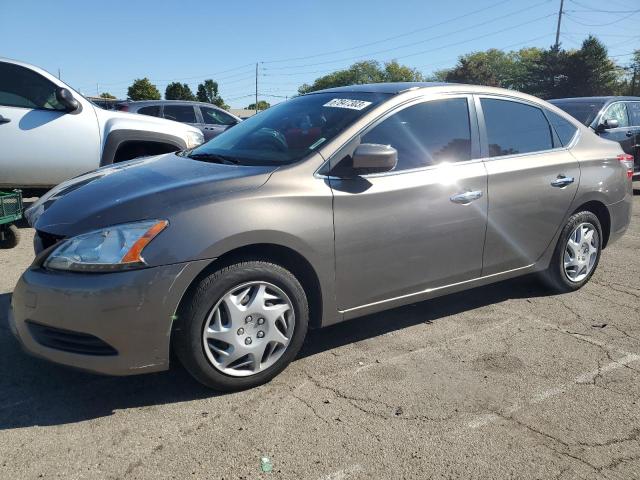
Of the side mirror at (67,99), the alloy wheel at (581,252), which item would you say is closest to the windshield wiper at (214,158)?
the alloy wheel at (581,252)

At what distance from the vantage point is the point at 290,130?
3.49 m

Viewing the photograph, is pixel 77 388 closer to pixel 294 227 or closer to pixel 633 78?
pixel 294 227

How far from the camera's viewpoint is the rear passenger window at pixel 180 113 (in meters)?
12.9

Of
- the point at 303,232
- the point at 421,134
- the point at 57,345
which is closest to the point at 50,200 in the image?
the point at 57,345

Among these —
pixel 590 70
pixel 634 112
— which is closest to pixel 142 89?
pixel 590 70

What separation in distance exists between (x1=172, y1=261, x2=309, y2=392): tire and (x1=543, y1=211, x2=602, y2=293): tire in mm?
2430

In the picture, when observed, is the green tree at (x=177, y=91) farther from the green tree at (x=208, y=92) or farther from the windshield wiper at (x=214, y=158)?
the windshield wiper at (x=214, y=158)

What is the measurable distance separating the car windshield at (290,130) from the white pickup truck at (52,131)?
291 centimetres

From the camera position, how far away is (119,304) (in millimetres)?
2461

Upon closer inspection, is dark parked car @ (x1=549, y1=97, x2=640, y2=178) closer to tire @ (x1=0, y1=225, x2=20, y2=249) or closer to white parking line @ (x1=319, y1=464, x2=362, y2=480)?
tire @ (x1=0, y1=225, x2=20, y2=249)

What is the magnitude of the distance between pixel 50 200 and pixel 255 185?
4.51 feet

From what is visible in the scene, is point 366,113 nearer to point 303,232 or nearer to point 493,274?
point 303,232

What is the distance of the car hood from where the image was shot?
2.64 m

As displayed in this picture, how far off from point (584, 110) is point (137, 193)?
839cm
